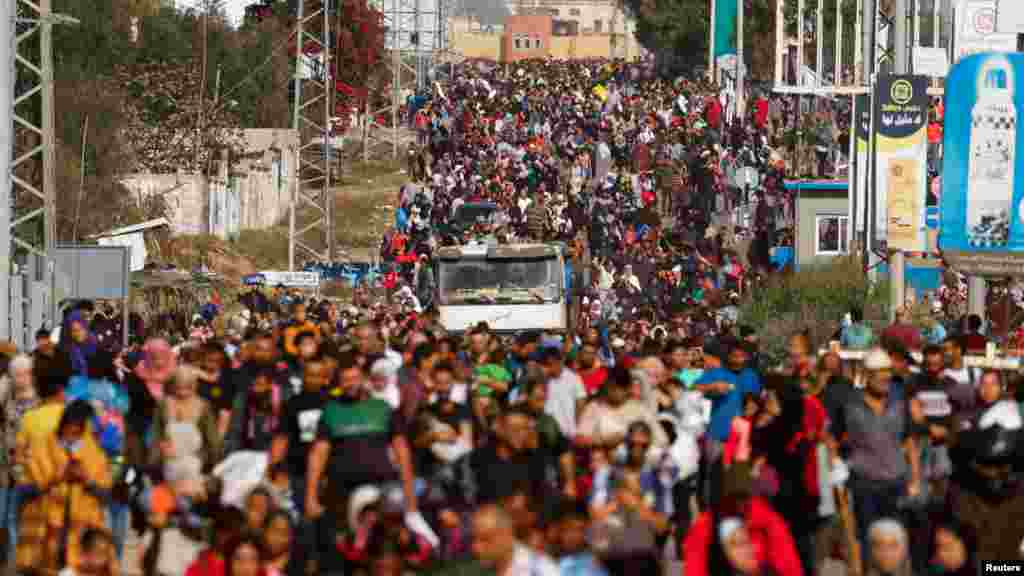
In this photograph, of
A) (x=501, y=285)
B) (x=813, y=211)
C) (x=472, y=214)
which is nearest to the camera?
(x=501, y=285)

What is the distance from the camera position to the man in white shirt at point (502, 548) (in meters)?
10.9

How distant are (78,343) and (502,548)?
25.4 ft

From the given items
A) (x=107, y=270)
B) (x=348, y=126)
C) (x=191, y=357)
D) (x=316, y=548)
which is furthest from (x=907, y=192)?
(x=348, y=126)

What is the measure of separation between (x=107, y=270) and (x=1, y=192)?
2705 mm

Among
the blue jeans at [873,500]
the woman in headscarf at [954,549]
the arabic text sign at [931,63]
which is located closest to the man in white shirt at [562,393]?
the blue jeans at [873,500]

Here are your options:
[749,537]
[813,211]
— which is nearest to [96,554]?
[749,537]

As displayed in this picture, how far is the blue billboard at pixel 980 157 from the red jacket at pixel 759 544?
17.2 meters

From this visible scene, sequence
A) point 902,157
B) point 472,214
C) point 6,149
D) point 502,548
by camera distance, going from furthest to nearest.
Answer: point 472,214, point 902,157, point 6,149, point 502,548

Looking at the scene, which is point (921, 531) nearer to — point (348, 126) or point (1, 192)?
point (1, 192)

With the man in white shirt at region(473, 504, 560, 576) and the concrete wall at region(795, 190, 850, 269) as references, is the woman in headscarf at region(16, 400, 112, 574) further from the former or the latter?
the concrete wall at region(795, 190, 850, 269)

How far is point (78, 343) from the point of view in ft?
59.1

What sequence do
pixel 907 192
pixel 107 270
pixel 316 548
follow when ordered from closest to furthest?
1. pixel 316 548
2. pixel 107 270
3. pixel 907 192

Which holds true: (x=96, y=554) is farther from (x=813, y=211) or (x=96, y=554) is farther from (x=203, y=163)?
(x=203, y=163)

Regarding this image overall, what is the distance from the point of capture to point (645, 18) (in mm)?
139250
